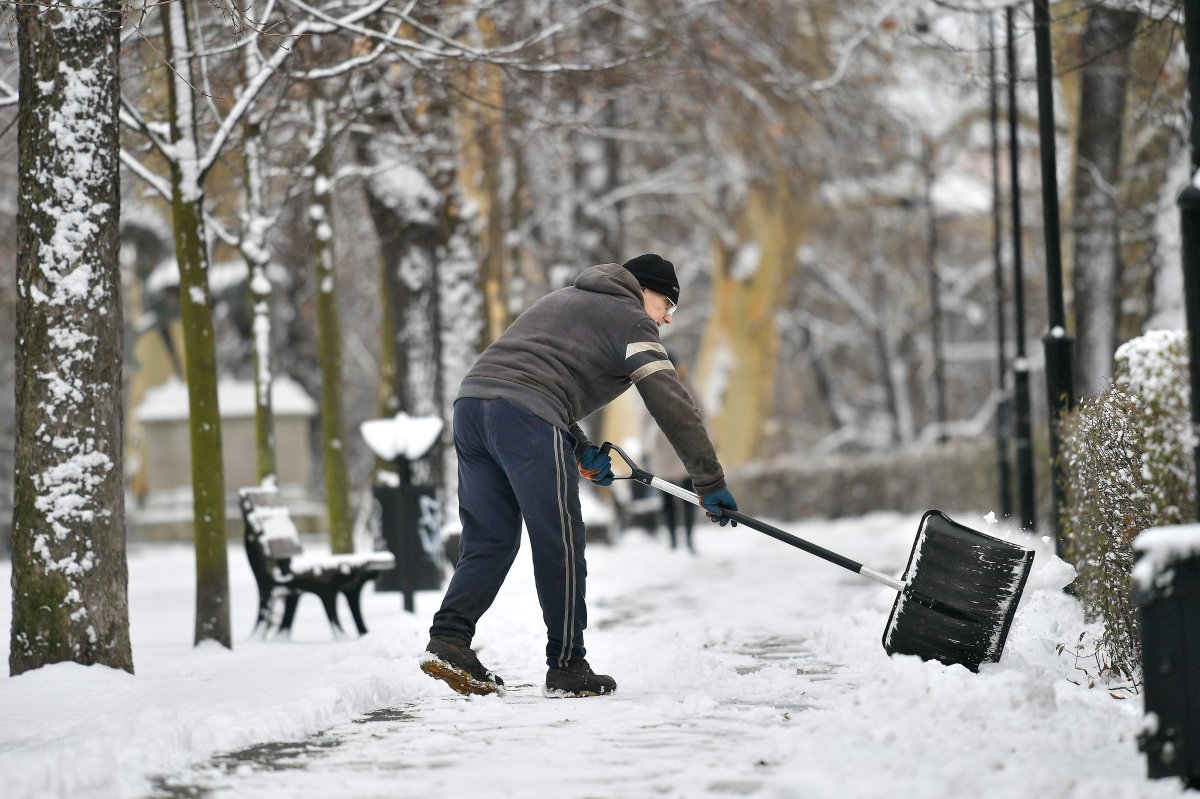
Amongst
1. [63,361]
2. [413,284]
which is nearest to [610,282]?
[63,361]

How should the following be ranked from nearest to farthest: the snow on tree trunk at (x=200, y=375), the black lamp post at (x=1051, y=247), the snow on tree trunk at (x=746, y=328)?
the snow on tree trunk at (x=200, y=375)
the black lamp post at (x=1051, y=247)
the snow on tree trunk at (x=746, y=328)

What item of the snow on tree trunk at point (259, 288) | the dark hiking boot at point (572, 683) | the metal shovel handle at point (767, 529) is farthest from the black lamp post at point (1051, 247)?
the snow on tree trunk at point (259, 288)

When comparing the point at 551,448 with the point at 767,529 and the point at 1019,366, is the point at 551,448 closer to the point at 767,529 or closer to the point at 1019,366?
the point at 767,529

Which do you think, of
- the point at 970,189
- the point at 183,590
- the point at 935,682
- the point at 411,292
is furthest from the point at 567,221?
the point at 935,682

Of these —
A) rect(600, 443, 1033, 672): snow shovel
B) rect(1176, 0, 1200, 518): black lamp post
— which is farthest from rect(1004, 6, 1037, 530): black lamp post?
rect(1176, 0, 1200, 518): black lamp post

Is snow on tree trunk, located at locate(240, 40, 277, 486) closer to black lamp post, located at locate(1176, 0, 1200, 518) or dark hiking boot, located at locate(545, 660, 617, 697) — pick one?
dark hiking boot, located at locate(545, 660, 617, 697)

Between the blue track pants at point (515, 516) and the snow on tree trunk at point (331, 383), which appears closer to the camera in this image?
the blue track pants at point (515, 516)

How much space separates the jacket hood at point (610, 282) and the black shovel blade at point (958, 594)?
154 centimetres

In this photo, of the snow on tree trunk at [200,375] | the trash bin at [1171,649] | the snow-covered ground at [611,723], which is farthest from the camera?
the snow on tree trunk at [200,375]

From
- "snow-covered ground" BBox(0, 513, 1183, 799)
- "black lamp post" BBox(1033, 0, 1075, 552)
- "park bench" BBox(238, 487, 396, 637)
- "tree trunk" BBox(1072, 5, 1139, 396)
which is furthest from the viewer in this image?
"tree trunk" BBox(1072, 5, 1139, 396)

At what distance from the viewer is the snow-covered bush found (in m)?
5.60

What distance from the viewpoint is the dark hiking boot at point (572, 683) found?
6668 mm

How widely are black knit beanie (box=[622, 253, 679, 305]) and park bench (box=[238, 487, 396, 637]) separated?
3756 millimetres

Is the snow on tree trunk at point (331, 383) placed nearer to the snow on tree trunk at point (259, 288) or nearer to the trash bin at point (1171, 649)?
the snow on tree trunk at point (259, 288)
